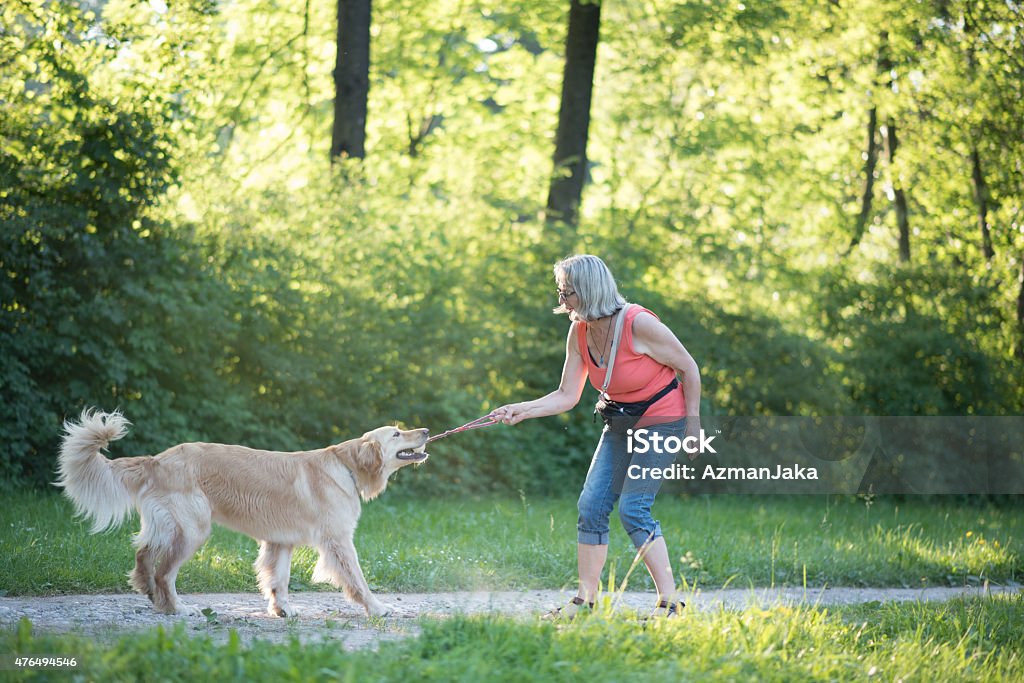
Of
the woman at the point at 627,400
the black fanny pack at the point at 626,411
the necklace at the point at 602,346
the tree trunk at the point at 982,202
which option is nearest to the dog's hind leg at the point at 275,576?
the woman at the point at 627,400

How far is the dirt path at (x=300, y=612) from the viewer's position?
223 inches

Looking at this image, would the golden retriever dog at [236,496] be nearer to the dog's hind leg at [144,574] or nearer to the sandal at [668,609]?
the dog's hind leg at [144,574]

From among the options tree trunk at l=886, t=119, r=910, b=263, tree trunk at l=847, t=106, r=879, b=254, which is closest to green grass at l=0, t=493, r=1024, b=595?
tree trunk at l=886, t=119, r=910, b=263

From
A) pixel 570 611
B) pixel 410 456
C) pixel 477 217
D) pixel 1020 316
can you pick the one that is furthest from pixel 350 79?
pixel 1020 316

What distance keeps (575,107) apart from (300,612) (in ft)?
33.9

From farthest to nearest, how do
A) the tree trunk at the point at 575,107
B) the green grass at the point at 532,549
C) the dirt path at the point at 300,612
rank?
the tree trunk at the point at 575,107 < the green grass at the point at 532,549 < the dirt path at the point at 300,612

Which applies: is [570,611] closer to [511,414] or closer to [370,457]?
[511,414]

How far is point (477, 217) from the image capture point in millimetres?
13805

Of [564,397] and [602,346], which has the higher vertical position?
[602,346]

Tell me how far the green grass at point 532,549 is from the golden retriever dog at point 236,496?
934mm

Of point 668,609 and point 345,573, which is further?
point 345,573

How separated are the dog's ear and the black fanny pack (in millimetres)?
1572

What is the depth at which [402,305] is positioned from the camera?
1230 centimetres

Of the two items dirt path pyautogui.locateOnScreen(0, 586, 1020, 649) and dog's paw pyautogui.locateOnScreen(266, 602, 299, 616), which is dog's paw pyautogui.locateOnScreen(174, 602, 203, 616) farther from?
dog's paw pyautogui.locateOnScreen(266, 602, 299, 616)
